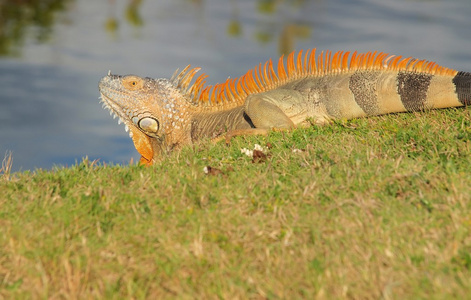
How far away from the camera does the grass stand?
487 cm

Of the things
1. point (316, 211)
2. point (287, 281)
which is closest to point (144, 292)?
point (287, 281)

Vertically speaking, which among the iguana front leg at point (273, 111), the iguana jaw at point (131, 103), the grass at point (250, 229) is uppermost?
the iguana jaw at point (131, 103)

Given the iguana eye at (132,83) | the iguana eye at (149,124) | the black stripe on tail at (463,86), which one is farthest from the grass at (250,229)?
the iguana eye at (132,83)

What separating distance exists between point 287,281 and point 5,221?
3.24 m

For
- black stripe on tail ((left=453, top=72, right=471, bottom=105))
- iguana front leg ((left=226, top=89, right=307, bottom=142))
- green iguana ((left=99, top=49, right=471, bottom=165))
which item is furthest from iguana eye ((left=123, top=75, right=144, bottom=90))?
black stripe on tail ((left=453, top=72, right=471, bottom=105))

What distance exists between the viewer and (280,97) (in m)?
10.3

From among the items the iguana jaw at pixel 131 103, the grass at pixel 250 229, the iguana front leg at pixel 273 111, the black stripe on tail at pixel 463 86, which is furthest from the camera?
the iguana jaw at pixel 131 103

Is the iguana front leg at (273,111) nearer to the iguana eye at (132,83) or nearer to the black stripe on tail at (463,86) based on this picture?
the iguana eye at (132,83)

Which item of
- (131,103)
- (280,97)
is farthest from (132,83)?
(280,97)

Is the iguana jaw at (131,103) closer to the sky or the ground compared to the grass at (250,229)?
closer to the sky

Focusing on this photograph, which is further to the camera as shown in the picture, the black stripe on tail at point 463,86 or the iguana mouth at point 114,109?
the iguana mouth at point 114,109

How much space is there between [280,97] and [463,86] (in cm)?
310

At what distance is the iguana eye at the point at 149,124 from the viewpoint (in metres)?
11.4

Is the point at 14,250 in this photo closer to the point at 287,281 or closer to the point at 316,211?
the point at 287,281
